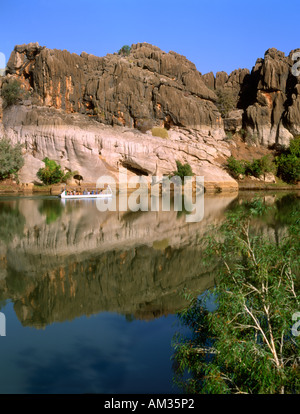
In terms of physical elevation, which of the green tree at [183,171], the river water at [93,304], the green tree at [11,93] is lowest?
the river water at [93,304]

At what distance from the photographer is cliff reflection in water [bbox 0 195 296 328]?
993cm

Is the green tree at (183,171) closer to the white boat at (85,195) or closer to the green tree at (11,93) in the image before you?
the white boat at (85,195)

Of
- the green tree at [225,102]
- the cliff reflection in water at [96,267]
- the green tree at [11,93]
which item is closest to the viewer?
the cliff reflection in water at [96,267]

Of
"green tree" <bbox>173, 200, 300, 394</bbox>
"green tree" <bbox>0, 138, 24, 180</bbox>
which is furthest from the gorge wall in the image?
"green tree" <bbox>173, 200, 300, 394</bbox>

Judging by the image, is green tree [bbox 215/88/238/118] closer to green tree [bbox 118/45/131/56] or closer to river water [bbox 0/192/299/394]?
green tree [bbox 118/45/131/56]

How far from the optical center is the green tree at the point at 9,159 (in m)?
46.5

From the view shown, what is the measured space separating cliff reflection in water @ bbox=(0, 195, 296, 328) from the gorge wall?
28.9 meters

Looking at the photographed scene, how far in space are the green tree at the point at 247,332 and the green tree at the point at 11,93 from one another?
5087 cm

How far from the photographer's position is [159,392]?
6.09m

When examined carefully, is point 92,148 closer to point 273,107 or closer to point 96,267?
point 273,107

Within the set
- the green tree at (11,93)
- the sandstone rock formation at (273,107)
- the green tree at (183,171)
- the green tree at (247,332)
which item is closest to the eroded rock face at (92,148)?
the green tree at (11,93)

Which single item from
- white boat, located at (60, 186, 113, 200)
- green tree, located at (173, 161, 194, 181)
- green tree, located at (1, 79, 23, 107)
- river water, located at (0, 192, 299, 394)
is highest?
green tree, located at (1, 79, 23, 107)

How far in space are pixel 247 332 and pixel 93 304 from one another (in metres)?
4.60
